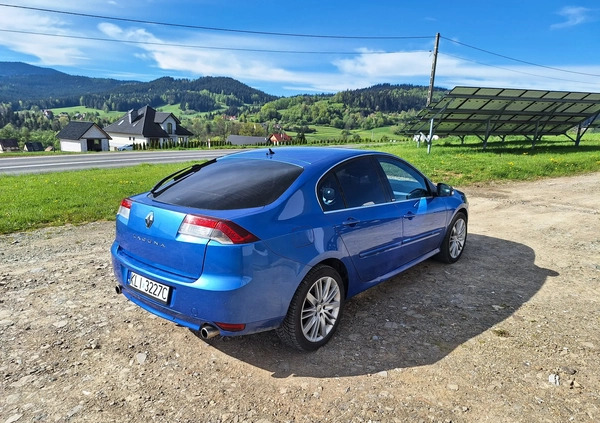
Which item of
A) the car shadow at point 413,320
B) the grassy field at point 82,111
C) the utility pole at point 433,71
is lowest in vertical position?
the car shadow at point 413,320

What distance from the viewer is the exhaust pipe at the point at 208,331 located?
261cm

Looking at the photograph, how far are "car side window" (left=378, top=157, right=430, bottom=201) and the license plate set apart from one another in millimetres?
2428

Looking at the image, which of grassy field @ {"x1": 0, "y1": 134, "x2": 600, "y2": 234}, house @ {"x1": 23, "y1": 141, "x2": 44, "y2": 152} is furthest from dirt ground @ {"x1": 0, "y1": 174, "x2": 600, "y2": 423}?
house @ {"x1": 23, "y1": 141, "x2": 44, "y2": 152}

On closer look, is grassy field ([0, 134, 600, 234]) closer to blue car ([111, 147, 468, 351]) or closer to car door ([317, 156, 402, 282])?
blue car ([111, 147, 468, 351])

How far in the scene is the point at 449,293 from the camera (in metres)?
4.19

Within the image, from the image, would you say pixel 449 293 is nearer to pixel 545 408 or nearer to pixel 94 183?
pixel 545 408

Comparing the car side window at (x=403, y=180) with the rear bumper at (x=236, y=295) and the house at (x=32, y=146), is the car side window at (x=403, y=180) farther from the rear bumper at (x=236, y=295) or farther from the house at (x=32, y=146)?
the house at (x=32, y=146)

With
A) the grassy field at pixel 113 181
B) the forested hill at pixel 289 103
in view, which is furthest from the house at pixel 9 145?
the grassy field at pixel 113 181

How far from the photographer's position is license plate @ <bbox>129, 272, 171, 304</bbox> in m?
2.76

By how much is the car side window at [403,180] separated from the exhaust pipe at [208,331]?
228 cm

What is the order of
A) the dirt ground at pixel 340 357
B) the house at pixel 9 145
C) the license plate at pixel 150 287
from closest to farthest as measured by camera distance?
the dirt ground at pixel 340 357, the license plate at pixel 150 287, the house at pixel 9 145

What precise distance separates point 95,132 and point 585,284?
63.7 meters

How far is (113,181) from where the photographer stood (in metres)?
11.7

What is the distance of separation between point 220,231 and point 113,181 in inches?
417
